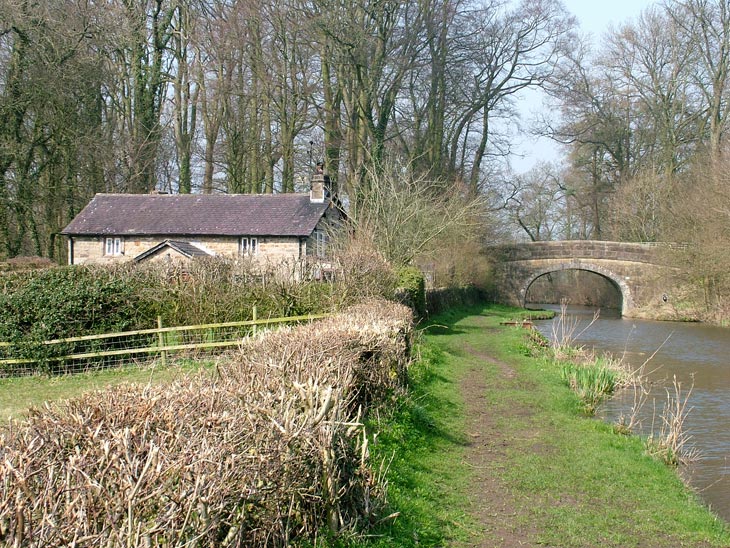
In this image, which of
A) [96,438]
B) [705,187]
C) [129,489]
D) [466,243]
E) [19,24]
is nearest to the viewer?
[129,489]

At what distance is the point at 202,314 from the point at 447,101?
918 inches

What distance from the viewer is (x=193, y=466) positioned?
3670 mm

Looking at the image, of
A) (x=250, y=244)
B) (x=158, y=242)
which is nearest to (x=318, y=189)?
(x=250, y=244)

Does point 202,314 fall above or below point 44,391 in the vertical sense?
above

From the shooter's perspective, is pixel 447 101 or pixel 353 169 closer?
pixel 353 169

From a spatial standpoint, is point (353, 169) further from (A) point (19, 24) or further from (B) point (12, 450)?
(B) point (12, 450)

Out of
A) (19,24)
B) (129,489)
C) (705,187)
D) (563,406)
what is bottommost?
(563,406)

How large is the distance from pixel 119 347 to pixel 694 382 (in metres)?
12.1

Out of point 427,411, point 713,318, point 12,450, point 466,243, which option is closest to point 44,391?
point 427,411

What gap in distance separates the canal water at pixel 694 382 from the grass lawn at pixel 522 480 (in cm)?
63

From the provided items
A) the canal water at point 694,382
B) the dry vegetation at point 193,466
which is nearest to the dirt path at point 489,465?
the dry vegetation at point 193,466

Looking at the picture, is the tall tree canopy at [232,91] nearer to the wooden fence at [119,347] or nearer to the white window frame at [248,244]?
the white window frame at [248,244]

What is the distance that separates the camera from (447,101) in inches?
1403

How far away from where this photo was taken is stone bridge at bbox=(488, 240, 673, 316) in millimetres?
35188
